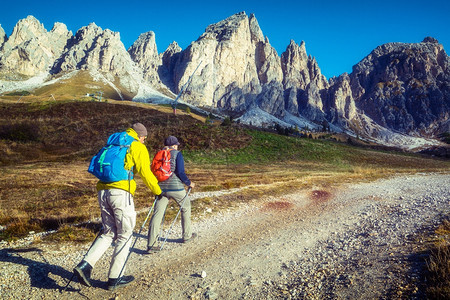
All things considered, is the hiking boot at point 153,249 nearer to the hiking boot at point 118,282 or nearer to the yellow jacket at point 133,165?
the hiking boot at point 118,282

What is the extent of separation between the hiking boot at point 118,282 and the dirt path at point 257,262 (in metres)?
0.14

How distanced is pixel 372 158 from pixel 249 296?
4623cm

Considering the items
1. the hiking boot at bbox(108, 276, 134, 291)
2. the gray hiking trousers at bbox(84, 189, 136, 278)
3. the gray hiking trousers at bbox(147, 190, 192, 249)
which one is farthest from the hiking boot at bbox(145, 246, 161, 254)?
the gray hiking trousers at bbox(84, 189, 136, 278)

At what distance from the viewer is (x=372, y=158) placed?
43.5 m

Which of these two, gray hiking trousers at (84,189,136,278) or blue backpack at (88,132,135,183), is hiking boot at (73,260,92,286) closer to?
gray hiking trousers at (84,189,136,278)

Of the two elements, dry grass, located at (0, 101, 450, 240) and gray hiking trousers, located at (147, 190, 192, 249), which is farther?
dry grass, located at (0, 101, 450, 240)

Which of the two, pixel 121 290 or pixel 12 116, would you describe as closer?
pixel 121 290

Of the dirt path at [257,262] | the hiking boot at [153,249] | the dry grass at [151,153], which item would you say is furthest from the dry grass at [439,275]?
the dry grass at [151,153]

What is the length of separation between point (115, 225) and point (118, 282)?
116 centimetres

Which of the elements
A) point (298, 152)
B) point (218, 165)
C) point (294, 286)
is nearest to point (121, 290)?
point (294, 286)

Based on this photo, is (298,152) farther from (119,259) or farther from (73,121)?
(73,121)

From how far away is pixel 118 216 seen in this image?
17.2 ft

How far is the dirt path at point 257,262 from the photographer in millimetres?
4914

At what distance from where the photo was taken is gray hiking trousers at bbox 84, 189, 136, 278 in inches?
203
